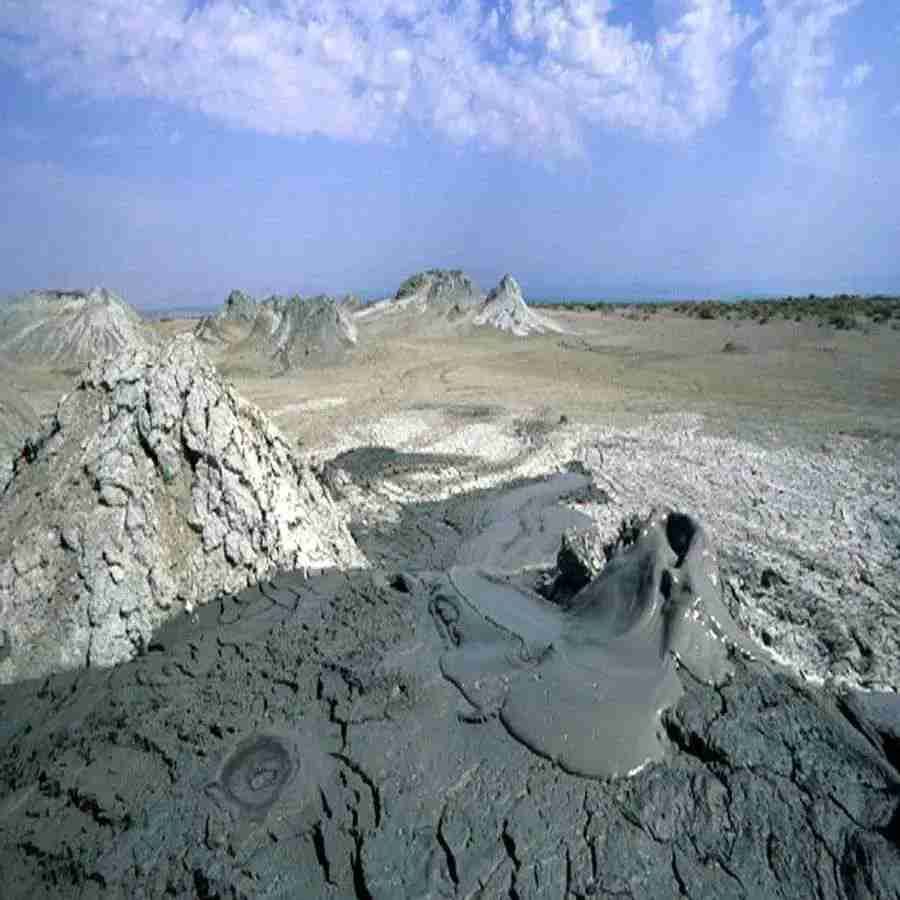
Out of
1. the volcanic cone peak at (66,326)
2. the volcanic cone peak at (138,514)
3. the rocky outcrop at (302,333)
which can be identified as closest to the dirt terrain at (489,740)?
the volcanic cone peak at (138,514)

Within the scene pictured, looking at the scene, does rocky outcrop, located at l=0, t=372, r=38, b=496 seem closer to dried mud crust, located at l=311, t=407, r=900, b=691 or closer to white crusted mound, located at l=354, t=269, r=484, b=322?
dried mud crust, located at l=311, t=407, r=900, b=691

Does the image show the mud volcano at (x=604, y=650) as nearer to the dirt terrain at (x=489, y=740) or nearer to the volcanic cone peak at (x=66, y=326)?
the dirt terrain at (x=489, y=740)

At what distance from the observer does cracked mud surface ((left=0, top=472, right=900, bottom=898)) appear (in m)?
2.73

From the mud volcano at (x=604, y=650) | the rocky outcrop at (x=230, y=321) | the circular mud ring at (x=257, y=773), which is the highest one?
the mud volcano at (x=604, y=650)

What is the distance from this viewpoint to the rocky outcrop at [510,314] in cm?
2673

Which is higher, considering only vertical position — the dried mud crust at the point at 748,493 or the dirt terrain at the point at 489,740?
the dirt terrain at the point at 489,740

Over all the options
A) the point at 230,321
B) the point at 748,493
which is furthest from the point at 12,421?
the point at 230,321

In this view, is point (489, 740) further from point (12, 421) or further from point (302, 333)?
point (302, 333)

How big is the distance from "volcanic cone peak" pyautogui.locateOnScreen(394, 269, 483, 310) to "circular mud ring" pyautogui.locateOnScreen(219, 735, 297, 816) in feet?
83.1

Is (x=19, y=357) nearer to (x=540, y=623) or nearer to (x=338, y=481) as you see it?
(x=338, y=481)

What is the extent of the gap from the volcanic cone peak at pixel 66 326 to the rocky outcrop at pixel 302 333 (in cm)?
366

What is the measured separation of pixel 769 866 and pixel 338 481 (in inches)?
254

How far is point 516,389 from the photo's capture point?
16250 millimetres

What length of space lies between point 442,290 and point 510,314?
3.24m
